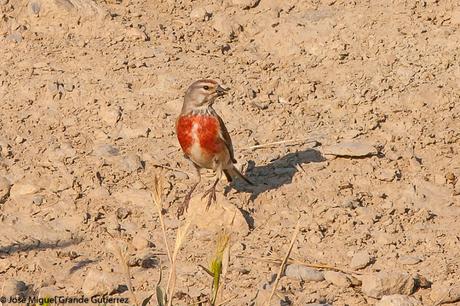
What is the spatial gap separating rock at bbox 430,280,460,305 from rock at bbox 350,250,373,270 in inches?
20.8

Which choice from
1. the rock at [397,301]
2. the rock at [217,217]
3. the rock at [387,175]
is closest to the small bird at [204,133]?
the rock at [217,217]

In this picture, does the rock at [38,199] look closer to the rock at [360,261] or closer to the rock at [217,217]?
the rock at [217,217]

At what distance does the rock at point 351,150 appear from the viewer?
380 inches

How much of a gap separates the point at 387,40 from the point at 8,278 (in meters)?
4.60

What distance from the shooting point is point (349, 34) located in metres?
11.0

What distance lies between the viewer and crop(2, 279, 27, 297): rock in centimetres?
782

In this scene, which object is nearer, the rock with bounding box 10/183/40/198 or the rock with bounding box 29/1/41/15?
the rock with bounding box 10/183/40/198

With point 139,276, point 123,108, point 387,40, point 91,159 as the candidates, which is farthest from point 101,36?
point 139,276

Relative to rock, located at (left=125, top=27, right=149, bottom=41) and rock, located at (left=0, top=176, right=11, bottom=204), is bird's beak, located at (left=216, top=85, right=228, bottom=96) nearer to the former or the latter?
rock, located at (left=125, top=27, right=149, bottom=41)

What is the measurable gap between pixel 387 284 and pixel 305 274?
63 cm

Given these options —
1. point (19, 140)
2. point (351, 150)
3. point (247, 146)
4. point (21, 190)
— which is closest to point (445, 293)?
point (351, 150)

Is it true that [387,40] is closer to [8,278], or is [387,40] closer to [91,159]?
[91,159]

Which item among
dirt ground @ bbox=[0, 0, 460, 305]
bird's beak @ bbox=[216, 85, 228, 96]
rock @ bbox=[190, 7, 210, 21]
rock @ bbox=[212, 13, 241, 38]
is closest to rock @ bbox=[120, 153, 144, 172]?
dirt ground @ bbox=[0, 0, 460, 305]

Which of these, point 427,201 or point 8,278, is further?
point 427,201
